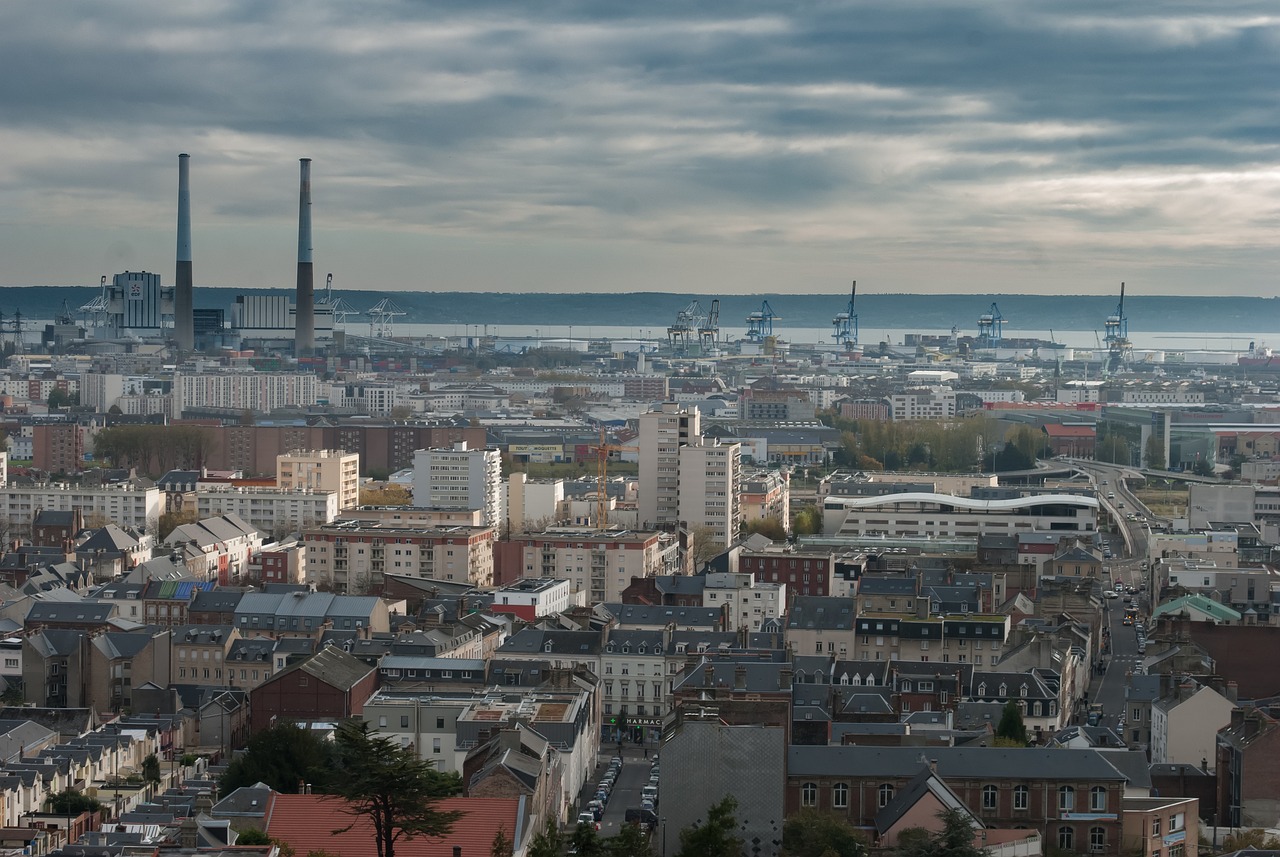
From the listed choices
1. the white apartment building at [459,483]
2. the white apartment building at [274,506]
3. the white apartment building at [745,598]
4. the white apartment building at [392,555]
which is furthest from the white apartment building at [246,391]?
the white apartment building at [745,598]

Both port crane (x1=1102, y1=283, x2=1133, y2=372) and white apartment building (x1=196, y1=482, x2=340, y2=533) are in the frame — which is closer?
white apartment building (x1=196, y1=482, x2=340, y2=533)

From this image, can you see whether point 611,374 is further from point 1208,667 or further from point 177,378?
point 1208,667

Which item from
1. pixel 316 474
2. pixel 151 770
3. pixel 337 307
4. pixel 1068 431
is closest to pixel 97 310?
pixel 337 307

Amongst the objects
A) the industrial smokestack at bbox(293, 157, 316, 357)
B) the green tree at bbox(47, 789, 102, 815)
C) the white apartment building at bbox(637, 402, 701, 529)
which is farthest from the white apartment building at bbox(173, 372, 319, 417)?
the green tree at bbox(47, 789, 102, 815)

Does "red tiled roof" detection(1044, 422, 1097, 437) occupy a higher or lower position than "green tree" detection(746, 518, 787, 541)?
higher

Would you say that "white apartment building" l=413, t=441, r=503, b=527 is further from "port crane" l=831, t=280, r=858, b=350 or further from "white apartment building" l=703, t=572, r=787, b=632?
"port crane" l=831, t=280, r=858, b=350

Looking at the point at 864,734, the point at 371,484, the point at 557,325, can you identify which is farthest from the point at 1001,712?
the point at 557,325
